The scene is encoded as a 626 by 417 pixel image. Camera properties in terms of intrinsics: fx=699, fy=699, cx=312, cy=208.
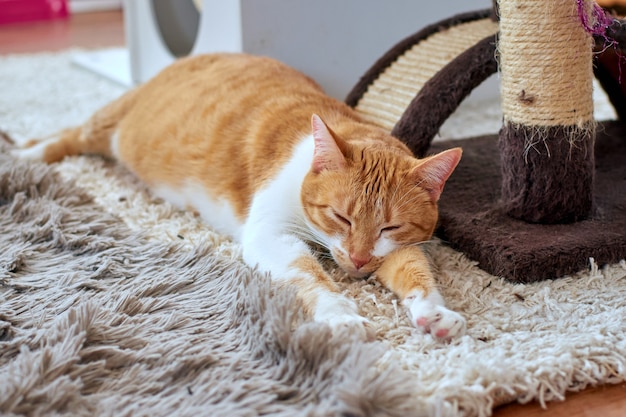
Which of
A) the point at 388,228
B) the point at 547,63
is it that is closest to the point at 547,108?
the point at 547,63

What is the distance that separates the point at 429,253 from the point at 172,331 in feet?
2.00

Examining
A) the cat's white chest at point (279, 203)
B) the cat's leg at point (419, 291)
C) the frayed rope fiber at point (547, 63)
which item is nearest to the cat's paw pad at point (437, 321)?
the cat's leg at point (419, 291)

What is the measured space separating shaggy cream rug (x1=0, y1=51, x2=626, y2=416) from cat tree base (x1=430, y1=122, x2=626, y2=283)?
3 centimetres

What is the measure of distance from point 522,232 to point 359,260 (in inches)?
15.8

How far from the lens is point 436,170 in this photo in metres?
1.34

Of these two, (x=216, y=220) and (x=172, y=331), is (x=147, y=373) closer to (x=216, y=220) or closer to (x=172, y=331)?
(x=172, y=331)

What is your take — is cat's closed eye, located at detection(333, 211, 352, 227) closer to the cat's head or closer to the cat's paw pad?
the cat's head

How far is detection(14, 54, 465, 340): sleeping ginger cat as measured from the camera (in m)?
1.32

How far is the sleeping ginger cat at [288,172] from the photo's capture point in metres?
1.32

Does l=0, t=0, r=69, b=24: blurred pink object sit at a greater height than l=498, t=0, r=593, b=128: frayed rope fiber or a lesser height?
lesser

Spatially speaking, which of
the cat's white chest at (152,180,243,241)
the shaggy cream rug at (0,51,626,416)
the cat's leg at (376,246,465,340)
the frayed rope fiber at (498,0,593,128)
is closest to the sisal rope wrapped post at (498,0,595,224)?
the frayed rope fiber at (498,0,593,128)

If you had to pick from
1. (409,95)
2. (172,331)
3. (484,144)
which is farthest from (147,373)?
(484,144)

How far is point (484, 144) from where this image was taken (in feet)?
6.87

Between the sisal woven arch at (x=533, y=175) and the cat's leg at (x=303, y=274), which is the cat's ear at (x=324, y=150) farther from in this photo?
the sisal woven arch at (x=533, y=175)
